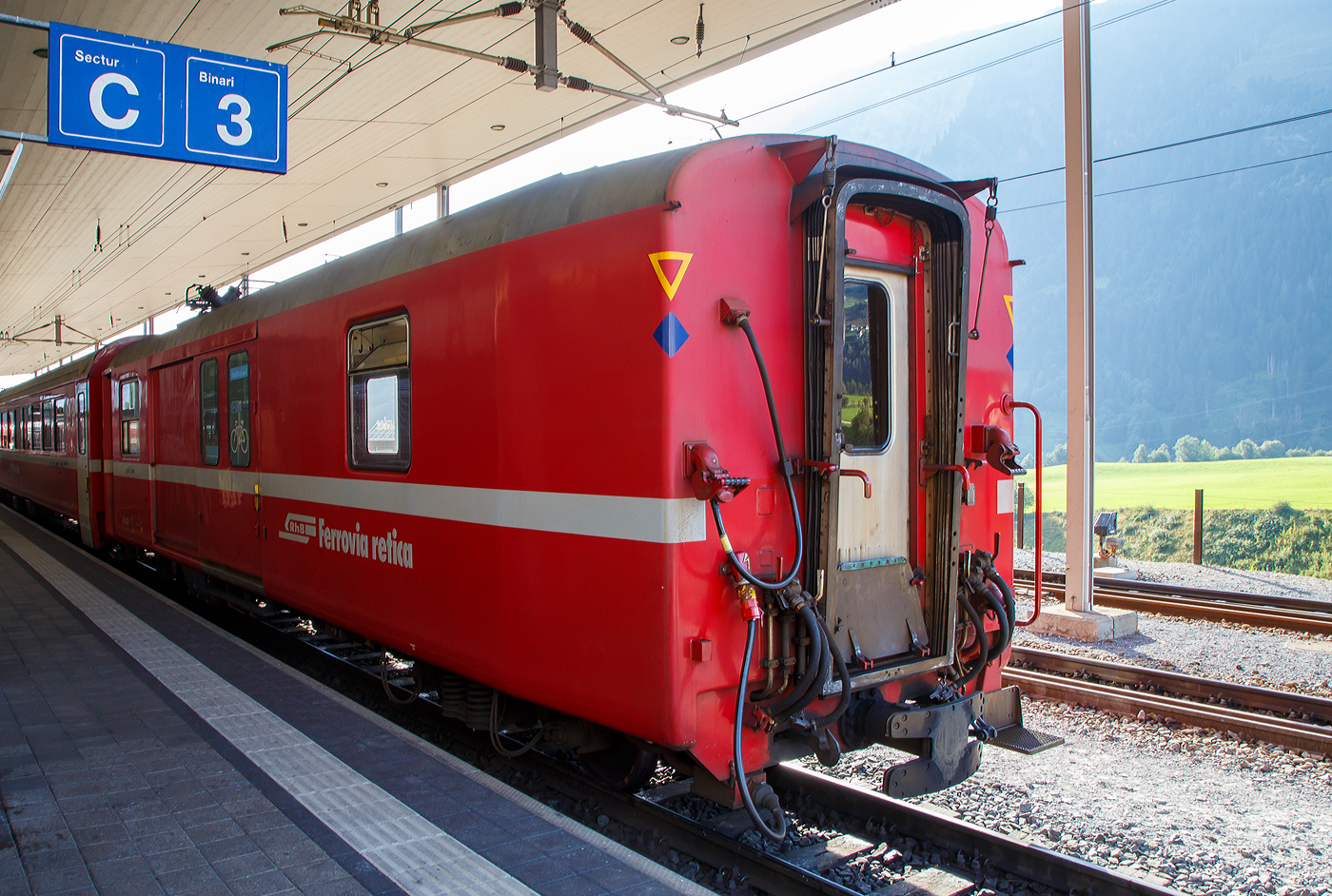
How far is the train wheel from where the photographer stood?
4195mm

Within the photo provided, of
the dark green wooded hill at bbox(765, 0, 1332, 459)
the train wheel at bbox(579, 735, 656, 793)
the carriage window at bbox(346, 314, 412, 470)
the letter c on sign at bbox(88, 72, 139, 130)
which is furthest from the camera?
the dark green wooded hill at bbox(765, 0, 1332, 459)

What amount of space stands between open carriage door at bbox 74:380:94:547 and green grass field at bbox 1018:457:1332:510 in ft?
66.7

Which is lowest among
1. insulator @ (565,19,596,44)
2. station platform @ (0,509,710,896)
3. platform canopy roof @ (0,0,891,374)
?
station platform @ (0,509,710,896)

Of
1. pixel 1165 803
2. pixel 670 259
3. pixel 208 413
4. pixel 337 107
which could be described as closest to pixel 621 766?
pixel 670 259

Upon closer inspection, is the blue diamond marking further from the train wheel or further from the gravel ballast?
the gravel ballast

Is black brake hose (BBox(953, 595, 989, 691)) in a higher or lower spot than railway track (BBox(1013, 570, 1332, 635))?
higher

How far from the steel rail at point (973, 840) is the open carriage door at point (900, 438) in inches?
27.7

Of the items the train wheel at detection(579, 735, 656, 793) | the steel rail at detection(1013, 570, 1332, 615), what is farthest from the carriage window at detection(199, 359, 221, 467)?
the steel rail at detection(1013, 570, 1332, 615)

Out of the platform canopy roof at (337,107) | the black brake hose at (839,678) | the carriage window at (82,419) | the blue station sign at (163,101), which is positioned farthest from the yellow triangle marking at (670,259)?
the carriage window at (82,419)

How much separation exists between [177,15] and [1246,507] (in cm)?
2613

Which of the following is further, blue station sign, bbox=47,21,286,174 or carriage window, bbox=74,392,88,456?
carriage window, bbox=74,392,88,456

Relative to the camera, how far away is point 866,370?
409 centimetres

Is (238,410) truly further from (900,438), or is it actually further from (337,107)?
(337,107)

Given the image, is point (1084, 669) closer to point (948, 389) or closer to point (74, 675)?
point (948, 389)
